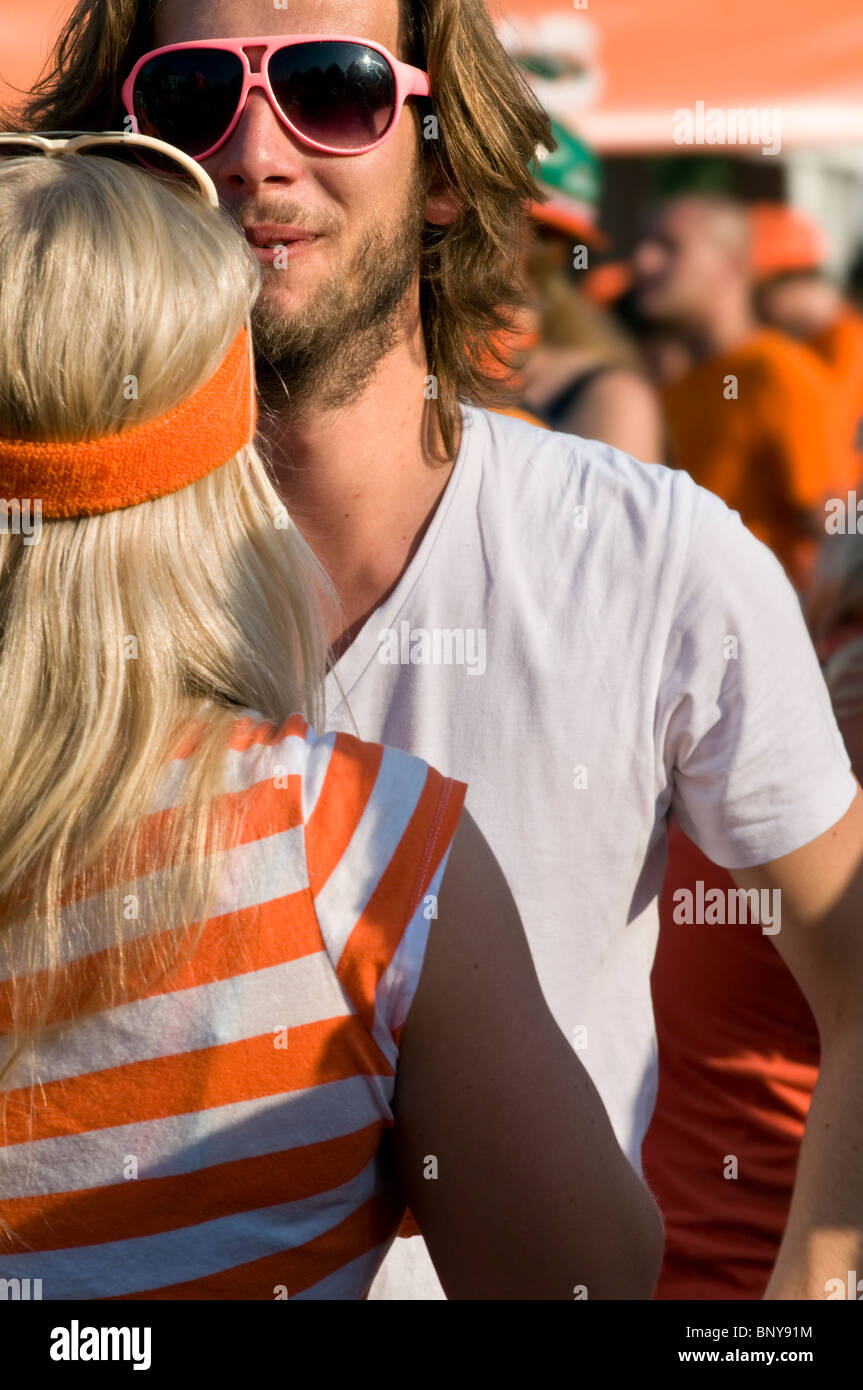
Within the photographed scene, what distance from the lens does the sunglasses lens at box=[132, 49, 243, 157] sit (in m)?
1.98

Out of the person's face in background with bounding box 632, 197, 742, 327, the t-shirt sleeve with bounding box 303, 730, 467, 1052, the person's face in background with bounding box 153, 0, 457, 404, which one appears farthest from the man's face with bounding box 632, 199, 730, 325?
the t-shirt sleeve with bounding box 303, 730, 467, 1052

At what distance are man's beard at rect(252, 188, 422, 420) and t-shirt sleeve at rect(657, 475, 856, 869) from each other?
55 cm

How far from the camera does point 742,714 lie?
1.81 m

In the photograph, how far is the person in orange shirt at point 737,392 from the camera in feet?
15.7

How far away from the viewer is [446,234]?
231 cm

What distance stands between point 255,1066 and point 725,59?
4801 millimetres

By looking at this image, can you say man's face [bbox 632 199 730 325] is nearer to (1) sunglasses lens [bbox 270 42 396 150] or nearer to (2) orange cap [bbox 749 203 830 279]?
(2) orange cap [bbox 749 203 830 279]

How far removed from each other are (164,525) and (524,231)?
1547 mm

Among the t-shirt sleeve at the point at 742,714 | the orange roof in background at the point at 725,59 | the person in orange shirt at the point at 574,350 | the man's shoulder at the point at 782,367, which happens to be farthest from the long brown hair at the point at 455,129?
the orange roof in background at the point at 725,59

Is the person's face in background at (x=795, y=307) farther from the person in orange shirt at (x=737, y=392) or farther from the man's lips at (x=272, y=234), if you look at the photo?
the man's lips at (x=272, y=234)

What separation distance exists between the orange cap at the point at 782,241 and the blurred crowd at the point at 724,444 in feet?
0.04

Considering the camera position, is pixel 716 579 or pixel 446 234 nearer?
pixel 716 579
